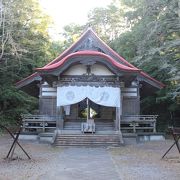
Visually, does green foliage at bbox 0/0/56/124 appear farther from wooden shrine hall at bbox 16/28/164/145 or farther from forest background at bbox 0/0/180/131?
wooden shrine hall at bbox 16/28/164/145

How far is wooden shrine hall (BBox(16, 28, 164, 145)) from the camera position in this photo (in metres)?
18.0

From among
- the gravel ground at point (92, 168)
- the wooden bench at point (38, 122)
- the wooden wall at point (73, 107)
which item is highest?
the wooden wall at point (73, 107)

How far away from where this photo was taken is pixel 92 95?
18.6 m

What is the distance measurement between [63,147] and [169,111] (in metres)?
14.2

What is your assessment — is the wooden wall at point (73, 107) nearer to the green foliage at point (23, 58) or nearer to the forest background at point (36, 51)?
the forest background at point (36, 51)

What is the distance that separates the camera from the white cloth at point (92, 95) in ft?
60.7

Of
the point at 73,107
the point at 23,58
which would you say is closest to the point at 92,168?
the point at 73,107

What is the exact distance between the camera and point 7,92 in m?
28.5

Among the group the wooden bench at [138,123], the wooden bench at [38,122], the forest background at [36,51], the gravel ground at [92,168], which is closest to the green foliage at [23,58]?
the forest background at [36,51]

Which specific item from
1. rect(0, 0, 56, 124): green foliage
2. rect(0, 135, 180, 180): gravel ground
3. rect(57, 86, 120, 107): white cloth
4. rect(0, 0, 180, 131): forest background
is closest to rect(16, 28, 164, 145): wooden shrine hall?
rect(57, 86, 120, 107): white cloth

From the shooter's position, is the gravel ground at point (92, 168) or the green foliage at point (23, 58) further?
the green foliage at point (23, 58)

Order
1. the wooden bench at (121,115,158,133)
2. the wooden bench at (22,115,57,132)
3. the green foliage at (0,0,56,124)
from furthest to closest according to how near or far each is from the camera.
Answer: the green foliage at (0,0,56,124) < the wooden bench at (22,115,57,132) < the wooden bench at (121,115,158,133)

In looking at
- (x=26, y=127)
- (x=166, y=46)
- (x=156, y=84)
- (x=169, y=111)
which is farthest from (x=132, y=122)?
(x=169, y=111)

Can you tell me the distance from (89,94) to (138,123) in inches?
148
